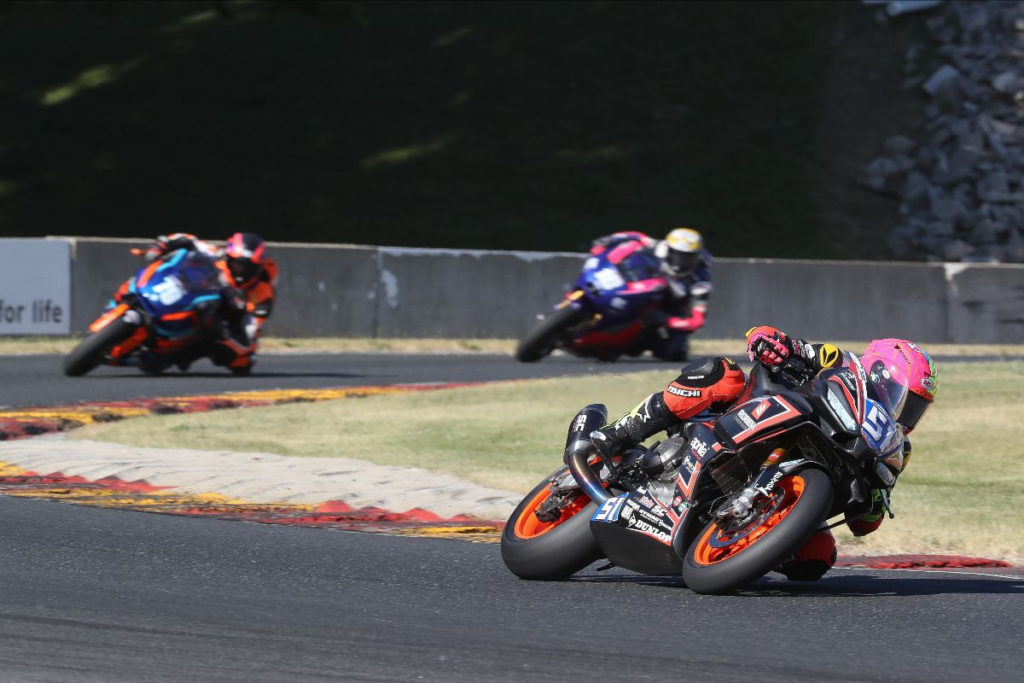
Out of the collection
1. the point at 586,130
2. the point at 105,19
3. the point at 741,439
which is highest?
the point at 105,19

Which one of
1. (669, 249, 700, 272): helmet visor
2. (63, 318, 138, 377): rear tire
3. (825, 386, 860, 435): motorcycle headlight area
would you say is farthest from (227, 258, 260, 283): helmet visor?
(825, 386, 860, 435): motorcycle headlight area

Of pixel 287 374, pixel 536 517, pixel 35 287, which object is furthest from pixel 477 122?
pixel 536 517

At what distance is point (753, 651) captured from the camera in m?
5.94

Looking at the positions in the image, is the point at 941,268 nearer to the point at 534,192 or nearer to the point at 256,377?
the point at 534,192

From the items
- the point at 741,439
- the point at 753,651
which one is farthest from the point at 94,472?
the point at 753,651

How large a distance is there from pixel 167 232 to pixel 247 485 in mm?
18960

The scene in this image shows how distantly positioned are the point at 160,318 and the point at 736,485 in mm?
10435

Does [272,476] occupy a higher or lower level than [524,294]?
lower

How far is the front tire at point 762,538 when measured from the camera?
6562mm

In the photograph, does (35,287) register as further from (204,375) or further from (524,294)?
(524,294)

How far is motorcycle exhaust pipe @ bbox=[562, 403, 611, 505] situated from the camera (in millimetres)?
7309

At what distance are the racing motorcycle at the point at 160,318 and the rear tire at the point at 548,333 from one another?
3.40 meters

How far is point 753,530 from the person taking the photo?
678 cm

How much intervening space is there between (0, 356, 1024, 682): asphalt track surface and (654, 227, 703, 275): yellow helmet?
1079 cm
